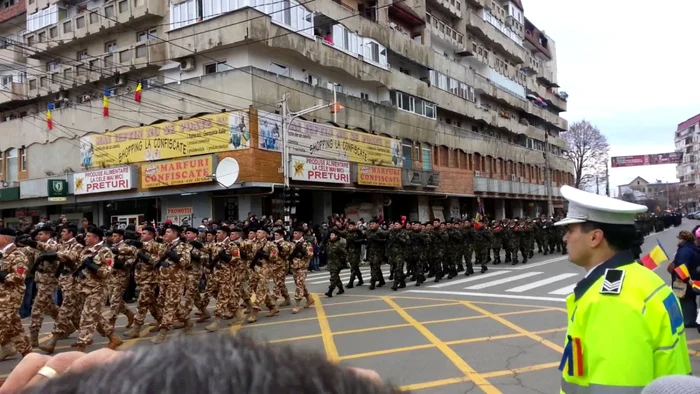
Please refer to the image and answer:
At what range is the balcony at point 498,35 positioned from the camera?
140ft

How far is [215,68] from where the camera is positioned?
76.9 ft

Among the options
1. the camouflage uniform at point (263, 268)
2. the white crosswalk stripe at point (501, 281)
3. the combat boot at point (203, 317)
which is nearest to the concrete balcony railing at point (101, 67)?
the camouflage uniform at point (263, 268)

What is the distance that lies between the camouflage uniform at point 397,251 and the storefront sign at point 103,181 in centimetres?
1354

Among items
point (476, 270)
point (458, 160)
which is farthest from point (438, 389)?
point (458, 160)

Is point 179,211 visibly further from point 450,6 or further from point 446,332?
point 450,6

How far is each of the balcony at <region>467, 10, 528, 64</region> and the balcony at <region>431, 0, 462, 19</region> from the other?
1.61 meters

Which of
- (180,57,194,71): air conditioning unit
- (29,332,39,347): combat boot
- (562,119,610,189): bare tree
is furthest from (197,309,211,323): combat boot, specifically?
(562,119,610,189): bare tree

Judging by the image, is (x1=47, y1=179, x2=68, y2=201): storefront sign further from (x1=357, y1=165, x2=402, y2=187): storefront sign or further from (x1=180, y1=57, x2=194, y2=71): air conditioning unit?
(x1=357, y1=165, x2=402, y2=187): storefront sign

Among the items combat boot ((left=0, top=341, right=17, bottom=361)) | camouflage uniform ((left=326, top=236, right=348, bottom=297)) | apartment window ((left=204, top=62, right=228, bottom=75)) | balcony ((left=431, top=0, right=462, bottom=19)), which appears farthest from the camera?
balcony ((left=431, top=0, right=462, bottom=19))

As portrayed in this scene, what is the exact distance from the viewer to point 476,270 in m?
16.9

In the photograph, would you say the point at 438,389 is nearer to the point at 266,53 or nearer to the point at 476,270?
the point at 476,270

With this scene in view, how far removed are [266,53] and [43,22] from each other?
15.9 m

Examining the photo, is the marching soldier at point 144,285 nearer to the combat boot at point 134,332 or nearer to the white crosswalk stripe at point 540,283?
the combat boot at point 134,332

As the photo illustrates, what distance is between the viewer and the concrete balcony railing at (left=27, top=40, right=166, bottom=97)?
24641 mm
